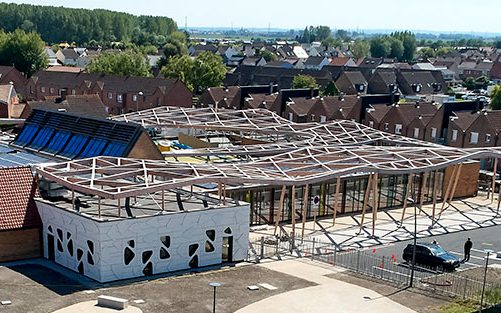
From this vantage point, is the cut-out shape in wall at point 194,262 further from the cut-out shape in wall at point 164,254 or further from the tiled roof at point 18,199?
the tiled roof at point 18,199

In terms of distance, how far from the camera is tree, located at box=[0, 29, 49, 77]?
132125mm

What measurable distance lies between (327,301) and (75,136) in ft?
88.2

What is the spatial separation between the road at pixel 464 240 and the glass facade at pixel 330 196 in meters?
4.61

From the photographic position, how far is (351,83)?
12700 cm

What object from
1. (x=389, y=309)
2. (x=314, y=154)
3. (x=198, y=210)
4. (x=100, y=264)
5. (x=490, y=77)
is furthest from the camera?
(x=490, y=77)

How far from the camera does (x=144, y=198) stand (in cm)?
4153

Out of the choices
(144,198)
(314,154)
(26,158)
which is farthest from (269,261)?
(26,158)

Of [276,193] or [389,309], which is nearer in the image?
[389,309]

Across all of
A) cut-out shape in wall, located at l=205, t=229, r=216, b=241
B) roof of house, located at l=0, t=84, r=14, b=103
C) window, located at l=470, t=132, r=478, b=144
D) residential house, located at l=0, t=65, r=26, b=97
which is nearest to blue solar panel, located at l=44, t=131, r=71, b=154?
cut-out shape in wall, located at l=205, t=229, r=216, b=241

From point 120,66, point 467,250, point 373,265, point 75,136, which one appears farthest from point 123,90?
point 467,250

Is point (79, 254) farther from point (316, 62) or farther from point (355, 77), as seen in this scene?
point (316, 62)

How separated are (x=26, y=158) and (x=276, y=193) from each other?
18358 mm

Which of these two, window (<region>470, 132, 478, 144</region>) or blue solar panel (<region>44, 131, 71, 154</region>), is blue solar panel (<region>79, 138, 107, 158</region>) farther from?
window (<region>470, 132, 478, 144</region>)

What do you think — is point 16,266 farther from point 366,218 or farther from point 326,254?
point 366,218
